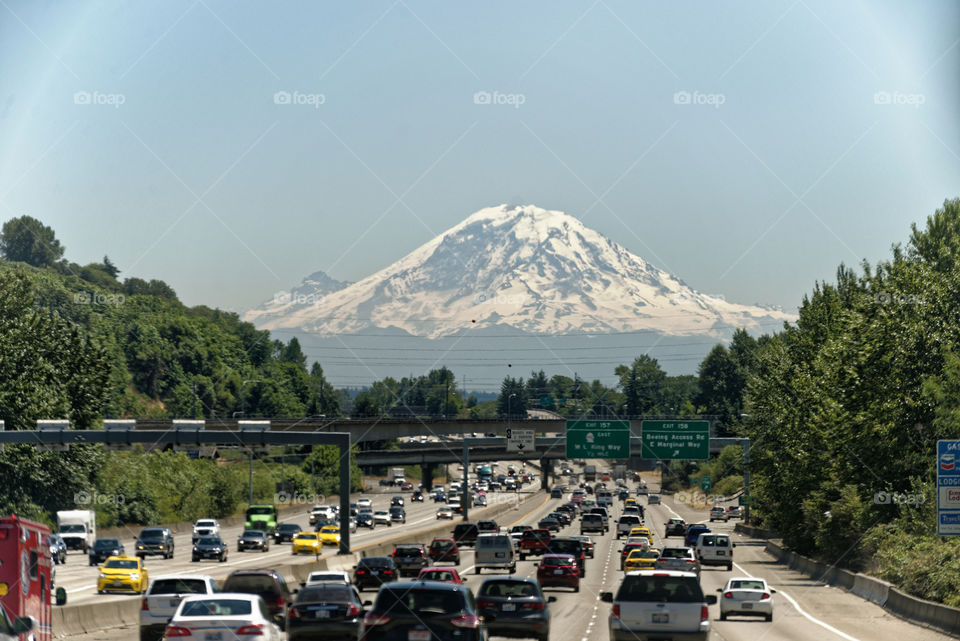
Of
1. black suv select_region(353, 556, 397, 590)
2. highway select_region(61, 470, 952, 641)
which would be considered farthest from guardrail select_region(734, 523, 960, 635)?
black suv select_region(353, 556, 397, 590)

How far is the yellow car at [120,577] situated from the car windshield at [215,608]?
85.7 feet

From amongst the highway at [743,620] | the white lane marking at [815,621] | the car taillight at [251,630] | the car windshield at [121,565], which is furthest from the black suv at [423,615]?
the car windshield at [121,565]

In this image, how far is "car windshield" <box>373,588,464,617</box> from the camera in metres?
21.9

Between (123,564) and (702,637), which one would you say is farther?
(123,564)

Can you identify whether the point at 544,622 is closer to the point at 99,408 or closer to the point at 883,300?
the point at 883,300

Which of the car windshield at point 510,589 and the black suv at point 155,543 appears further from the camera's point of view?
the black suv at point 155,543

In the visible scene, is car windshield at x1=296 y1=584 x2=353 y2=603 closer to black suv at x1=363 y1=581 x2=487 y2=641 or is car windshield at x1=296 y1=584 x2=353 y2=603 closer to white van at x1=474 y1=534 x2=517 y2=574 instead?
black suv at x1=363 y1=581 x2=487 y2=641

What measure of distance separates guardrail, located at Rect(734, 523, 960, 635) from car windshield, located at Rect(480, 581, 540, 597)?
13.8 meters

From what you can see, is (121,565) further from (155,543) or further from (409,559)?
(155,543)

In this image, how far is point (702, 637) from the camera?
26688 mm

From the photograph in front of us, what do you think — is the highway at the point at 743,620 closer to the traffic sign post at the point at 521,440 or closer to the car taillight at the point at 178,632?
the traffic sign post at the point at 521,440

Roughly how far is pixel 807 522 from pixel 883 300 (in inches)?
663

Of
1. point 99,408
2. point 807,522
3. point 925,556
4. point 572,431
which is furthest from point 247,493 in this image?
point 925,556

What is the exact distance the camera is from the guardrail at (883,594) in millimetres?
37394
